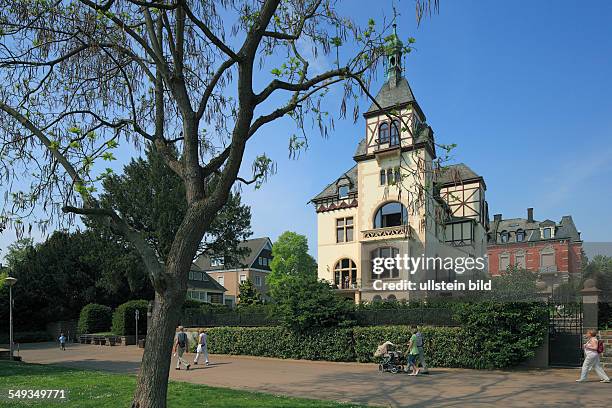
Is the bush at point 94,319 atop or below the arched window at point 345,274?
below

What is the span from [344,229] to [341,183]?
4188 mm

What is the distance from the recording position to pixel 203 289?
63.2 meters

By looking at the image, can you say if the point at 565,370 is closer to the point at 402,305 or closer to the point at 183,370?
the point at 402,305

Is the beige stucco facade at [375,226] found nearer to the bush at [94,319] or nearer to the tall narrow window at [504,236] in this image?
the bush at [94,319]

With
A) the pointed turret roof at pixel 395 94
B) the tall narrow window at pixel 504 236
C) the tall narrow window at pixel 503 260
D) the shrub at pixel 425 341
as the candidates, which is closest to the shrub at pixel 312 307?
the shrub at pixel 425 341

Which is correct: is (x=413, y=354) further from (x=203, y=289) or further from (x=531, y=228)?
(x=531, y=228)

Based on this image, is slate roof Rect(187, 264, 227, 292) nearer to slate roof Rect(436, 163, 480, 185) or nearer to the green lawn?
the green lawn

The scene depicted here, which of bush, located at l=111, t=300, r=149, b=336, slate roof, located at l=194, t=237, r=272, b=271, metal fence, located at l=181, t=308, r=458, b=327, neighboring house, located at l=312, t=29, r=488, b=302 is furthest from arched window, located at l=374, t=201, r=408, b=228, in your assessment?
slate roof, located at l=194, t=237, r=272, b=271

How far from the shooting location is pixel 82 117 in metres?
8.92

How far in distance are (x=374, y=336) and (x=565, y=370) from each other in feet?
22.0

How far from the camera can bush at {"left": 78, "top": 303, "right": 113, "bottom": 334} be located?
39.1 meters

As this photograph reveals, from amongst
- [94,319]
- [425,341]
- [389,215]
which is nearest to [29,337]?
[94,319]

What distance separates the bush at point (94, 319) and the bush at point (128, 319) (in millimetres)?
4251

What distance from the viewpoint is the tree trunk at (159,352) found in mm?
6461
